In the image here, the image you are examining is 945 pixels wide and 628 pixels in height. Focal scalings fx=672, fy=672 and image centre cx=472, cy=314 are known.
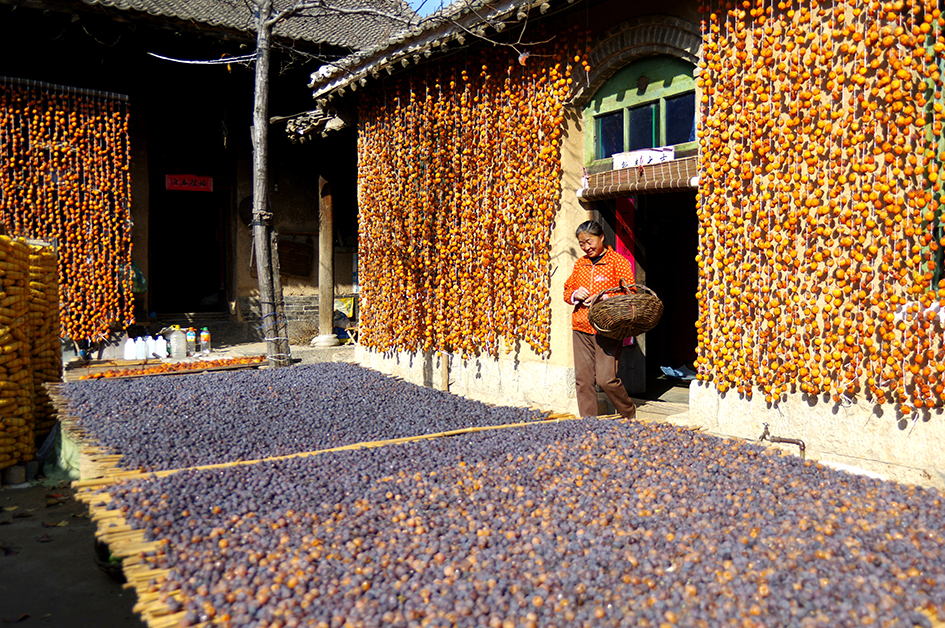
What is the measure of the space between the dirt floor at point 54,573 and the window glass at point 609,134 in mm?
4675

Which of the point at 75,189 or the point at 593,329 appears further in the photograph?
the point at 75,189

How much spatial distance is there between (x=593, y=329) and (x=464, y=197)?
2.44 m

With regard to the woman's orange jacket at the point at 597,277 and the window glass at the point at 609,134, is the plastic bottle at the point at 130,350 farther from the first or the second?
the window glass at the point at 609,134

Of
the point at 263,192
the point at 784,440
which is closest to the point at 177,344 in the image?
the point at 263,192

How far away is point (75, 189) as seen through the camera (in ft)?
30.5

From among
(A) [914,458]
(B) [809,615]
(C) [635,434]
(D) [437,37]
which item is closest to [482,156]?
(D) [437,37]

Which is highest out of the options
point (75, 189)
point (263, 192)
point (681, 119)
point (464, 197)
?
point (75, 189)

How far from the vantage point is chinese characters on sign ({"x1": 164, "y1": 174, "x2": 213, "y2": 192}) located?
1089 centimetres

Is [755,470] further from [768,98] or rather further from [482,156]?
[482,156]

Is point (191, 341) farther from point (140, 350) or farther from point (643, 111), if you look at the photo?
point (643, 111)

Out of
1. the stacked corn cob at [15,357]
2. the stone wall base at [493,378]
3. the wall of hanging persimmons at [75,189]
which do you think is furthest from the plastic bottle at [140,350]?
the stacked corn cob at [15,357]

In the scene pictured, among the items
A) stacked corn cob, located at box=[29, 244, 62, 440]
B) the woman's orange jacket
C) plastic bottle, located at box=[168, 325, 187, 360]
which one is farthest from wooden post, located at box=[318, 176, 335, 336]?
the woman's orange jacket

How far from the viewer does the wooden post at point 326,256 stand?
10.6 metres

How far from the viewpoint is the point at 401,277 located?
783 cm
